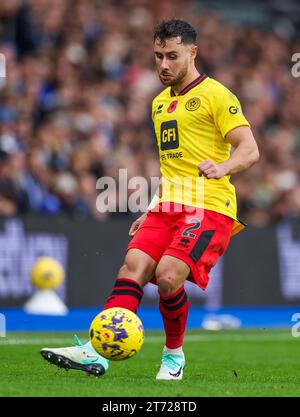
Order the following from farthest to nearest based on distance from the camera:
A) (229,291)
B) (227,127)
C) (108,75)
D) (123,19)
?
(123,19)
(108,75)
(229,291)
(227,127)

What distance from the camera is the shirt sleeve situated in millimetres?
8078

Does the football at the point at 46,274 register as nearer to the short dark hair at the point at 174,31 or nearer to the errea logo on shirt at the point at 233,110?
the short dark hair at the point at 174,31

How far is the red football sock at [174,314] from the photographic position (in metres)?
8.15

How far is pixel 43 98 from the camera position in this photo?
56.3 feet

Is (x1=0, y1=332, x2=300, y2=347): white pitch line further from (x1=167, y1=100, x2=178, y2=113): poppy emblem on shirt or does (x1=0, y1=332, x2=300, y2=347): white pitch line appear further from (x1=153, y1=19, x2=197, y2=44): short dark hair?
(x1=153, y1=19, x2=197, y2=44): short dark hair

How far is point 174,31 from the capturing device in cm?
827

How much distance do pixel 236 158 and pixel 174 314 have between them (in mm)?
1285

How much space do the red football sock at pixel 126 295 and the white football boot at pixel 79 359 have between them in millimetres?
490

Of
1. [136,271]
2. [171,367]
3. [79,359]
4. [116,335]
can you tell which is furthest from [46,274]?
[116,335]

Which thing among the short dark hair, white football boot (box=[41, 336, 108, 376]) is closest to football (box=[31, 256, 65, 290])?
white football boot (box=[41, 336, 108, 376])

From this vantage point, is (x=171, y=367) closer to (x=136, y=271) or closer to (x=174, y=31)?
(x=136, y=271)
